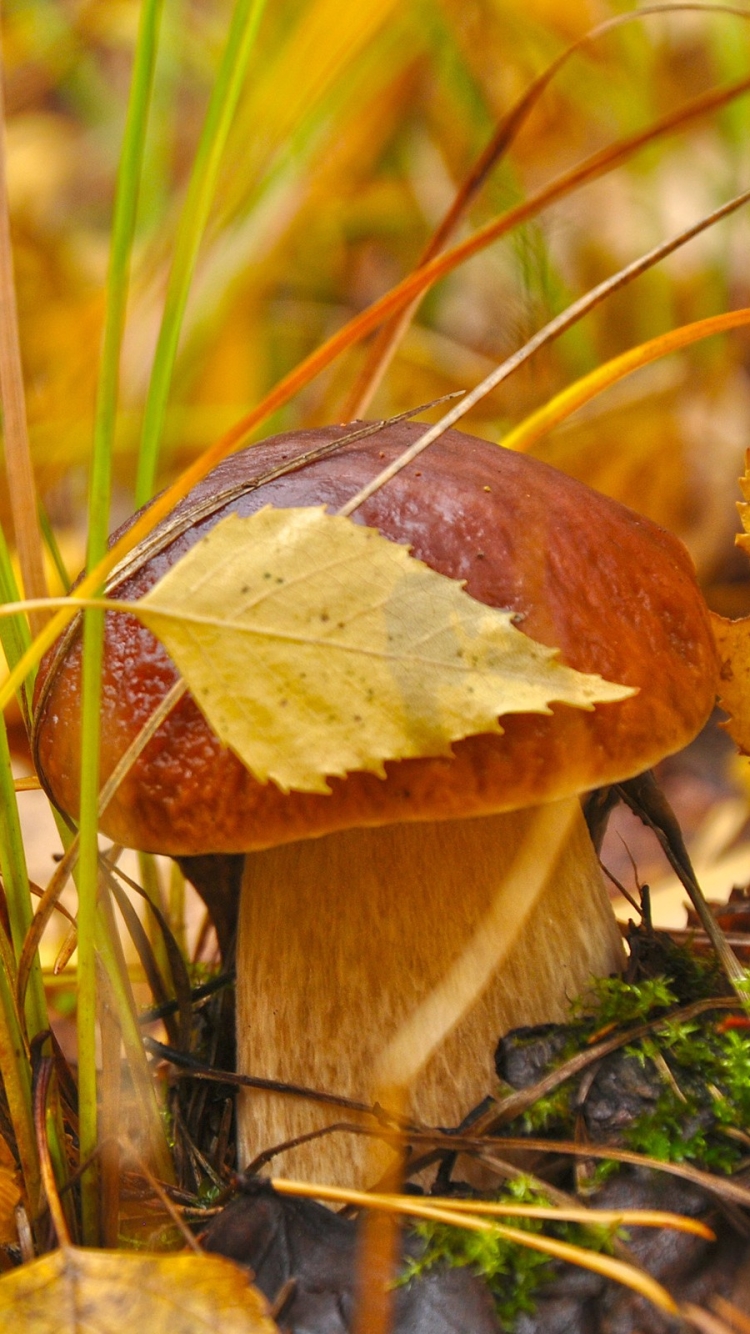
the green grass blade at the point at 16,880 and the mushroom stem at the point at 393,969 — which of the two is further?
the mushroom stem at the point at 393,969

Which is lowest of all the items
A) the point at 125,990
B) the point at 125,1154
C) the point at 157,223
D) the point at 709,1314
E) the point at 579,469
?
the point at 709,1314

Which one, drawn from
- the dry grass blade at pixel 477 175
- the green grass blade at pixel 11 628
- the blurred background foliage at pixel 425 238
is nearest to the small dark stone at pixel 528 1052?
the green grass blade at pixel 11 628

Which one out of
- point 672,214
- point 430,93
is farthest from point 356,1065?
point 430,93

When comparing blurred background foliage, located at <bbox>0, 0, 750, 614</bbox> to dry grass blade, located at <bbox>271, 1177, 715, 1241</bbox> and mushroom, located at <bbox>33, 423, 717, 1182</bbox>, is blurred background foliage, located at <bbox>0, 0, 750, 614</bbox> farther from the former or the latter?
dry grass blade, located at <bbox>271, 1177, 715, 1241</bbox>

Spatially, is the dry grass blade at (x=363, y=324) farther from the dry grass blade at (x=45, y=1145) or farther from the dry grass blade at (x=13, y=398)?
the dry grass blade at (x=45, y=1145)

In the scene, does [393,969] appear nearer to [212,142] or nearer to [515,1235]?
[515,1235]

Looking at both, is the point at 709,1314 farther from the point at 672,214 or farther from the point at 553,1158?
the point at 672,214

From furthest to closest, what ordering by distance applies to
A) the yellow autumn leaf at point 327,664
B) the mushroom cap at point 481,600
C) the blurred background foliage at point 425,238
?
the blurred background foliage at point 425,238
the mushroom cap at point 481,600
the yellow autumn leaf at point 327,664
